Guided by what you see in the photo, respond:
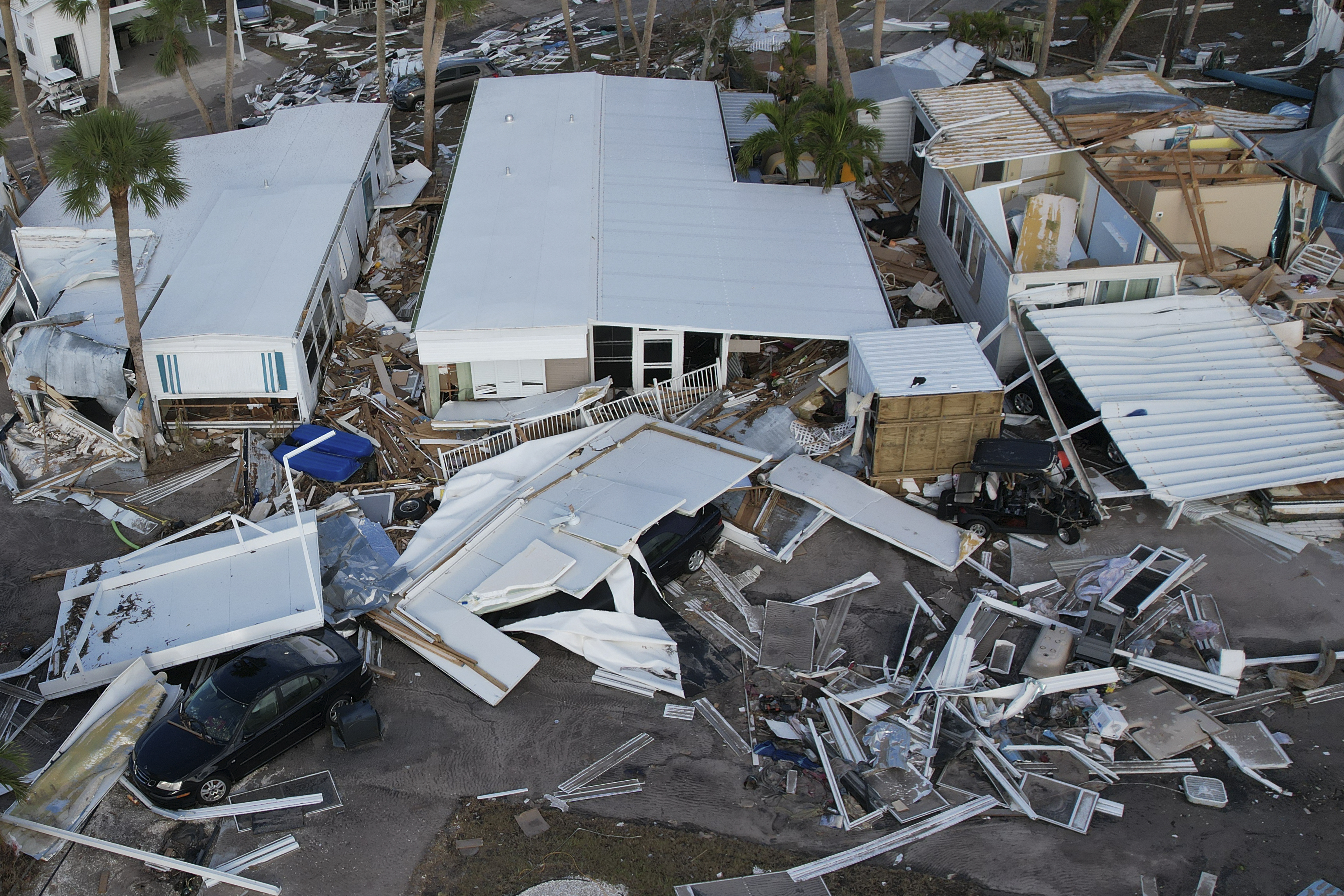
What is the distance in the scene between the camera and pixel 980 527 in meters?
16.8

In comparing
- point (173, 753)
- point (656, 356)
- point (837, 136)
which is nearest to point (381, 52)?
point (837, 136)

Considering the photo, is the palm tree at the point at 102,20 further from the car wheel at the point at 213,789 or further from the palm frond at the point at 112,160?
the car wheel at the point at 213,789

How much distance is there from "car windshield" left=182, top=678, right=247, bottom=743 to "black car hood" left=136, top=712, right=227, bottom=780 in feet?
0.36

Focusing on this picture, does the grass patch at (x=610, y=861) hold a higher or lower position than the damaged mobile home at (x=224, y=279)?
lower

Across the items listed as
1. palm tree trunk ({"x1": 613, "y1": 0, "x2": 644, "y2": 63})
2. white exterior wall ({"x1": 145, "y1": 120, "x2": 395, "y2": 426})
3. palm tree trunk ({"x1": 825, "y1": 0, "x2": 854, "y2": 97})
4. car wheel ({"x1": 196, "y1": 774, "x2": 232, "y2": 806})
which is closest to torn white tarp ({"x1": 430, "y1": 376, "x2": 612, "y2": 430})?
white exterior wall ({"x1": 145, "y1": 120, "x2": 395, "y2": 426})

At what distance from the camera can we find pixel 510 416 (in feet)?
63.2

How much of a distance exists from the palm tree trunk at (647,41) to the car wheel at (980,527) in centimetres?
2292

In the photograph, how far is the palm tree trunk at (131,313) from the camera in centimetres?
1736

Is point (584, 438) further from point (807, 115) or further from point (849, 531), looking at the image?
point (807, 115)

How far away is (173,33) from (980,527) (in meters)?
26.2

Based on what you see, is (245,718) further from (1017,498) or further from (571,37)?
(571,37)

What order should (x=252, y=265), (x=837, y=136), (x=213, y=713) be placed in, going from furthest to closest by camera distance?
(x=837, y=136)
(x=252, y=265)
(x=213, y=713)

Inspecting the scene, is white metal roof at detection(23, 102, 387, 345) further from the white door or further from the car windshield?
the car windshield

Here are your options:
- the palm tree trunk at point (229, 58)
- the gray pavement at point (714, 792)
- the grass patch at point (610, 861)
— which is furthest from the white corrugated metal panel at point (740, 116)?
the grass patch at point (610, 861)
